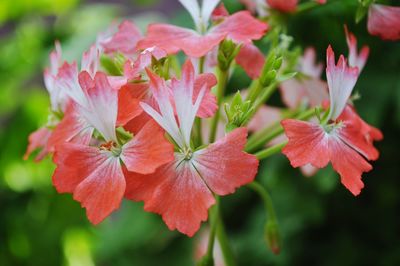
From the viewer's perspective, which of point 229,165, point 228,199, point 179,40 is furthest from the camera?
point 228,199

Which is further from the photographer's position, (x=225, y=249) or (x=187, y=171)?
(x=225, y=249)

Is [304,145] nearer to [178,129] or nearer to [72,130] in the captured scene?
[178,129]

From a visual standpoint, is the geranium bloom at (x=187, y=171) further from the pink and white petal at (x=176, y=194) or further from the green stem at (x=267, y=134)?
the green stem at (x=267, y=134)

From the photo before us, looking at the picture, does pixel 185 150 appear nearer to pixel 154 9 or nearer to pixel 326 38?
pixel 326 38

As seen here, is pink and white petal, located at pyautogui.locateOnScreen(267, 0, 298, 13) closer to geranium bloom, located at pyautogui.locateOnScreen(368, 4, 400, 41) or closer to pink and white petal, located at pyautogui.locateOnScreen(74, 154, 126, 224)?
geranium bloom, located at pyautogui.locateOnScreen(368, 4, 400, 41)

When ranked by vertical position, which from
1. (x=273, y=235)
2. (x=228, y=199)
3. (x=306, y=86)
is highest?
(x=306, y=86)

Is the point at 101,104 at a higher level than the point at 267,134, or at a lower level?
higher

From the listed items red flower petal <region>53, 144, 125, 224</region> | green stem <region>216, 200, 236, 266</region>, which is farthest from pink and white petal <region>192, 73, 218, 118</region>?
green stem <region>216, 200, 236, 266</region>

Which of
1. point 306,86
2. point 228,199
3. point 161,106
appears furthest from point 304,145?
point 228,199
